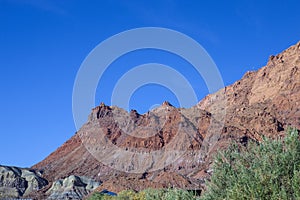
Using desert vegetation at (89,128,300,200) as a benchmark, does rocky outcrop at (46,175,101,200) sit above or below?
above

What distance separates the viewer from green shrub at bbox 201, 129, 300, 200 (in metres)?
15.3

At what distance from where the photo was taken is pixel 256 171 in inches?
627

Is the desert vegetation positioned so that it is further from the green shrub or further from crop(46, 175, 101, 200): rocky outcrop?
crop(46, 175, 101, 200): rocky outcrop

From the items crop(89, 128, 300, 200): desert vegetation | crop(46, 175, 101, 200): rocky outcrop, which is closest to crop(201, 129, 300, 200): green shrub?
crop(89, 128, 300, 200): desert vegetation

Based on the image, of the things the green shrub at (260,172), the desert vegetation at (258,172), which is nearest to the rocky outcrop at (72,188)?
the desert vegetation at (258,172)

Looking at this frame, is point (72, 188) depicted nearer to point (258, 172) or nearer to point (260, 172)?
point (258, 172)

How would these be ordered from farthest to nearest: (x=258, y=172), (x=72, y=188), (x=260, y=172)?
(x=72, y=188)
(x=258, y=172)
(x=260, y=172)

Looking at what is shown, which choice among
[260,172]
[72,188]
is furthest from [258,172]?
[72,188]

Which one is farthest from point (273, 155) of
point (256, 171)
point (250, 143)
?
point (250, 143)

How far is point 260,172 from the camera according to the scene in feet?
51.6

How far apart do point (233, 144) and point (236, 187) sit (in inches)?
183

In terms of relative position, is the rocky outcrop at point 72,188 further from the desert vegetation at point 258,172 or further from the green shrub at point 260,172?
the green shrub at point 260,172

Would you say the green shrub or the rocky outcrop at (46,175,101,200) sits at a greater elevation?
the rocky outcrop at (46,175,101,200)

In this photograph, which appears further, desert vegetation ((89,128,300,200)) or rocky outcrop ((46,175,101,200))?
rocky outcrop ((46,175,101,200))
